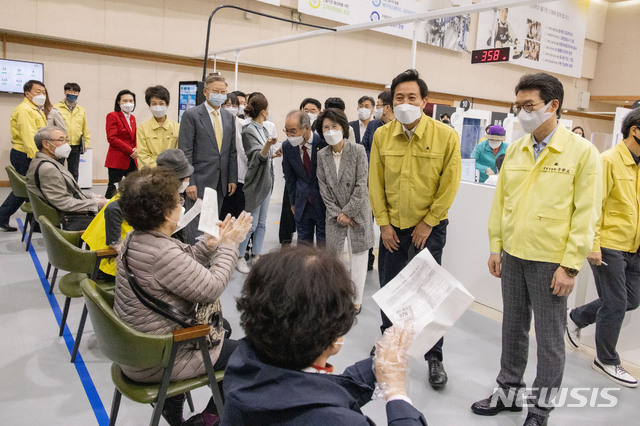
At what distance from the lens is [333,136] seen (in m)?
3.25

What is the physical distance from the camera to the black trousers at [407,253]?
263 cm

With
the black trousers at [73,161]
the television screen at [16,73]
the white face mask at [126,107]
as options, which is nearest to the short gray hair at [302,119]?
the white face mask at [126,107]

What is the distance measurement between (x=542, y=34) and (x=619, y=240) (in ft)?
41.2

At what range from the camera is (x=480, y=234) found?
3.87 metres

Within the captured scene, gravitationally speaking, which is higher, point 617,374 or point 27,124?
point 27,124

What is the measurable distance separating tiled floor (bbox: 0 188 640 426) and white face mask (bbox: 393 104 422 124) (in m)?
1.22

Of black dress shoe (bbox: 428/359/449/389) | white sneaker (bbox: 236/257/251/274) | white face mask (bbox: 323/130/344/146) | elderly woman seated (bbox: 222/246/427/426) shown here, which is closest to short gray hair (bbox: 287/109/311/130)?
white face mask (bbox: 323/130/344/146)

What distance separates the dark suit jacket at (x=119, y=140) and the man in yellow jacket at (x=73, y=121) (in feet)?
3.15

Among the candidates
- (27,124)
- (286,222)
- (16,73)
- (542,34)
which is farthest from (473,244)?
(542,34)

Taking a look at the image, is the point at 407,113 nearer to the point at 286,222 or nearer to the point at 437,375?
the point at 437,375

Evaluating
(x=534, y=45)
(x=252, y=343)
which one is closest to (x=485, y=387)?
(x=252, y=343)

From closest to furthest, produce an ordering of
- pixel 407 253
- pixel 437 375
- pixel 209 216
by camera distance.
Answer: pixel 209 216 → pixel 437 375 → pixel 407 253

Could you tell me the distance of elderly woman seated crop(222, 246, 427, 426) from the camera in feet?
2.80

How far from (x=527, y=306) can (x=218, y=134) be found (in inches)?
106
